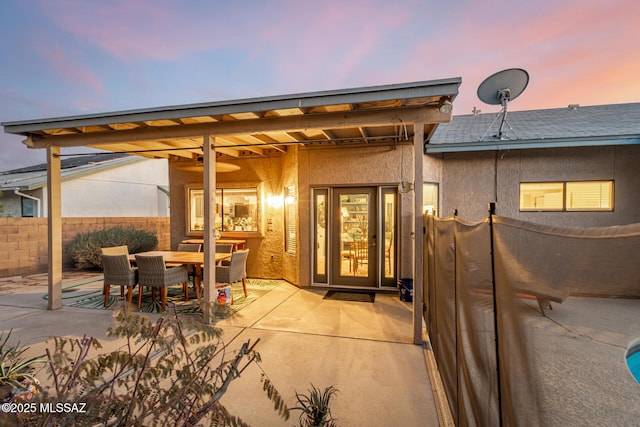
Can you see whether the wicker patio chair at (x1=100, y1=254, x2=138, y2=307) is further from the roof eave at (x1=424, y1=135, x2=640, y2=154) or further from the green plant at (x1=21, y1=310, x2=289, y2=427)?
the roof eave at (x1=424, y1=135, x2=640, y2=154)

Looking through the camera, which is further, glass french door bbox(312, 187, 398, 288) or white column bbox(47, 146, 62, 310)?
glass french door bbox(312, 187, 398, 288)

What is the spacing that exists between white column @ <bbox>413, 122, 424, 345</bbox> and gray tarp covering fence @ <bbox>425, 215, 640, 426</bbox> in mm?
1731

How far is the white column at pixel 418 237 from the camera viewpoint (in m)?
3.98

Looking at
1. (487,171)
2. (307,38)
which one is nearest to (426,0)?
(307,38)

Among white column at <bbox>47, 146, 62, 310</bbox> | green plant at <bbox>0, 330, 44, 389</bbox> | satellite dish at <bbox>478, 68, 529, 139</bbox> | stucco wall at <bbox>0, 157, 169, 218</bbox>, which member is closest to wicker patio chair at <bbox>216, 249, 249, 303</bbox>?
white column at <bbox>47, 146, 62, 310</bbox>

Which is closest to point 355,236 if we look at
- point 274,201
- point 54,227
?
point 274,201

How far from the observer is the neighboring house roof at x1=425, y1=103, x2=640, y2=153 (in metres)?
5.98

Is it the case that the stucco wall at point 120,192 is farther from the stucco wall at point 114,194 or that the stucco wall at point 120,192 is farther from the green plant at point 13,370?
the green plant at point 13,370

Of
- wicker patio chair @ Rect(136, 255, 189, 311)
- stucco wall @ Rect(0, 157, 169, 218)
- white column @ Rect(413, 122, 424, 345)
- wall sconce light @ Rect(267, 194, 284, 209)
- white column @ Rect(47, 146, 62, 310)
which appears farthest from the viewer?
stucco wall @ Rect(0, 157, 169, 218)

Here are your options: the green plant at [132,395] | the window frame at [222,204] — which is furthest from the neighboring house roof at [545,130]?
the green plant at [132,395]

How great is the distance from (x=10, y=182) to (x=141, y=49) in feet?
24.2

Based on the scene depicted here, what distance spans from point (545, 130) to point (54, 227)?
11094mm

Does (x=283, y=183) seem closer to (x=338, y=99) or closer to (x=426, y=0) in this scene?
(x=338, y=99)

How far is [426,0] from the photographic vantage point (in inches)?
290
